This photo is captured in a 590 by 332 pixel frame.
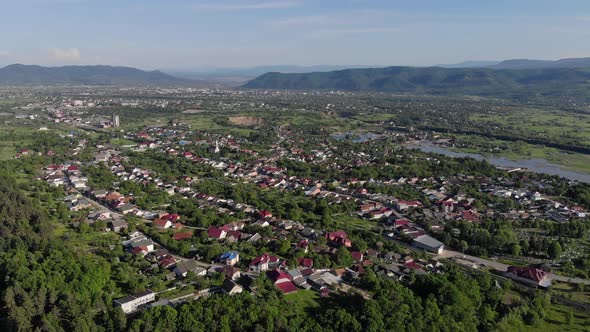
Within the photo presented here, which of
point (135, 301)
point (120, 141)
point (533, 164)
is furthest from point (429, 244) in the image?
point (120, 141)

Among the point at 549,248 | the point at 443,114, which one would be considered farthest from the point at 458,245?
the point at 443,114

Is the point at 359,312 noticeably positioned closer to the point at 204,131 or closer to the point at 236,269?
the point at 236,269

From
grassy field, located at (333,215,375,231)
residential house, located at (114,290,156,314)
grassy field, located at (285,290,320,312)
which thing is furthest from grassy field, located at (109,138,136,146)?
grassy field, located at (285,290,320,312)

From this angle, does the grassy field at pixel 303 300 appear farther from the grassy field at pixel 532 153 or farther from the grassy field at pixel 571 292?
the grassy field at pixel 532 153

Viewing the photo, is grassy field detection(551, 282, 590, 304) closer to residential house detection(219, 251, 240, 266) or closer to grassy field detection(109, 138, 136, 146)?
residential house detection(219, 251, 240, 266)

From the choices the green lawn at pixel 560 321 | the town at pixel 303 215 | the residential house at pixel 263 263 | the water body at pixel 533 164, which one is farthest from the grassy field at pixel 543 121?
the residential house at pixel 263 263

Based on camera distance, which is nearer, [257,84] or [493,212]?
[493,212]

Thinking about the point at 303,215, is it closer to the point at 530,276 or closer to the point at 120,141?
the point at 530,276

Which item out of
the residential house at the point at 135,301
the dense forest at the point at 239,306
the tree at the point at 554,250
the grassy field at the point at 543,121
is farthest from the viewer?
the grassy field at the point at 543,121
